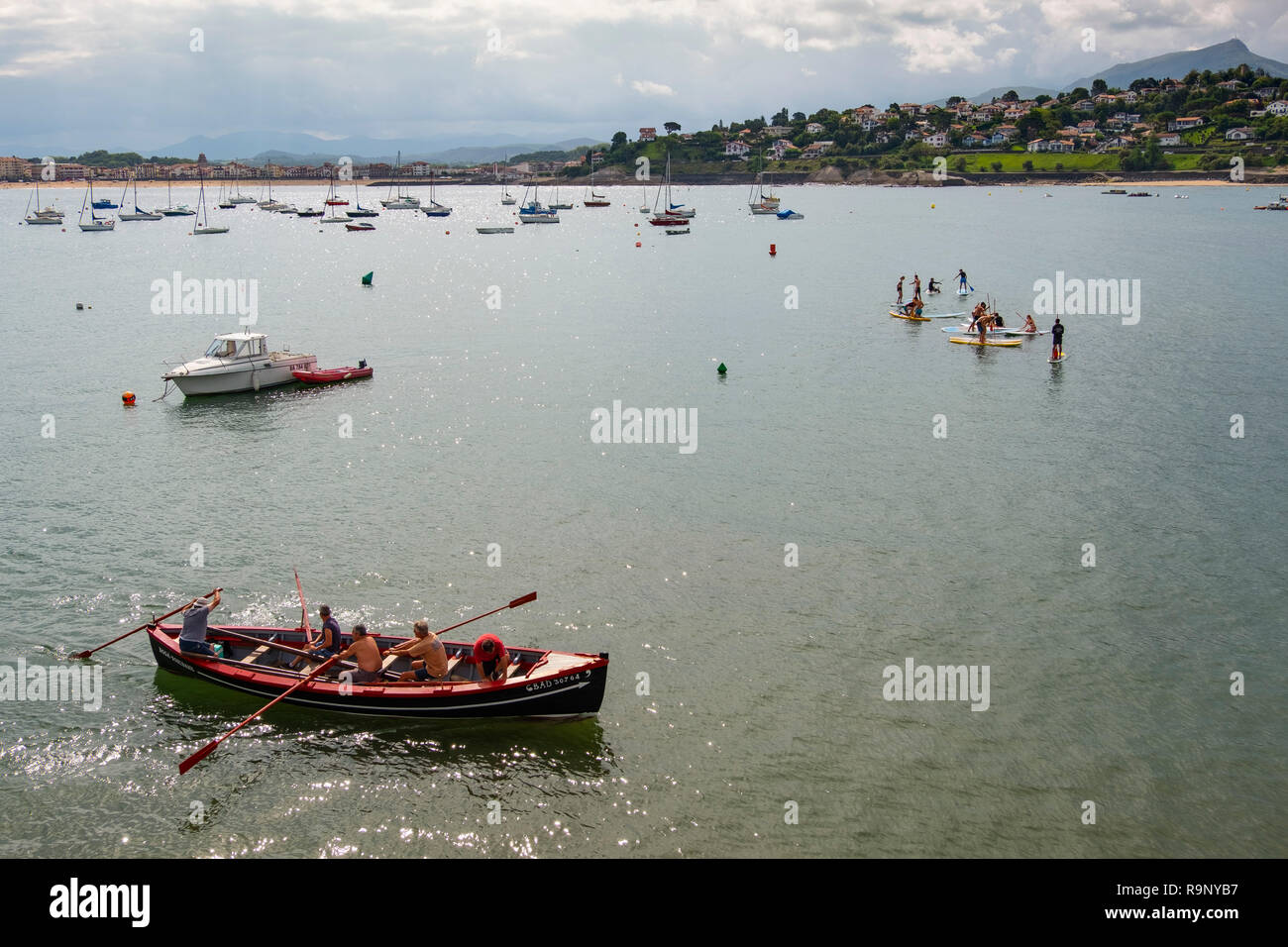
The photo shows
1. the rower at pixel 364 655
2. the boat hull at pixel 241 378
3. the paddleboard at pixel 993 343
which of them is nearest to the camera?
the rower at pixel 364 655

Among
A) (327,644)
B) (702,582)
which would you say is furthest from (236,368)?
(702,582)

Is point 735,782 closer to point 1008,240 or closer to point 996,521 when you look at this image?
point 996,521

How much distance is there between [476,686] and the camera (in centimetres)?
1998

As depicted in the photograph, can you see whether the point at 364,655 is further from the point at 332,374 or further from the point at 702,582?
the point at 332,374

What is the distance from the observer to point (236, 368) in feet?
159

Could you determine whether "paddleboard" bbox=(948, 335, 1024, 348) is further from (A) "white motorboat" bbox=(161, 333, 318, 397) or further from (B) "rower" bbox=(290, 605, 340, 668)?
(B) "rower" bbox=(290, 605, 340, 668)

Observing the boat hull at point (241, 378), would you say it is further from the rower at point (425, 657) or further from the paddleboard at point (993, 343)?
the paddleboard at point (993, 343)

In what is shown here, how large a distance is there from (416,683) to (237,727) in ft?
11.5

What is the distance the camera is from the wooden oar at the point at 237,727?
18.6 meters

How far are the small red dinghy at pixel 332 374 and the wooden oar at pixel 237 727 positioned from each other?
3148cm

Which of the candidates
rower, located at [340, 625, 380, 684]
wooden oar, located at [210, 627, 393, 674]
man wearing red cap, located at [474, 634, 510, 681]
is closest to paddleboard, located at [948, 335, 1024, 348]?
man wearing red cap, located at [474, 634, 510, 681]

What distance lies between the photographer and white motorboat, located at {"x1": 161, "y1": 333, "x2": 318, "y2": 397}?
157ft

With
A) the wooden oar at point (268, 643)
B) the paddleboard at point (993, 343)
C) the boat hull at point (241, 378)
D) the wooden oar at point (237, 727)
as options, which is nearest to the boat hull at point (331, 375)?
the boat hull at point (241, 378)
